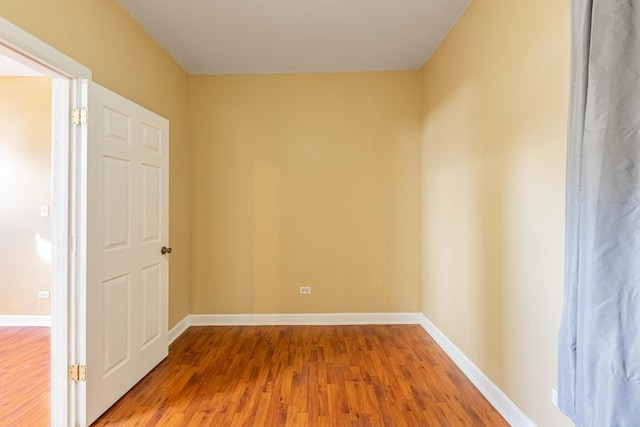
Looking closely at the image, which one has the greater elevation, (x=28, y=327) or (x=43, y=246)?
(x=43, y=246)

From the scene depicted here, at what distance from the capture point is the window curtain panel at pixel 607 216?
3.47 ft

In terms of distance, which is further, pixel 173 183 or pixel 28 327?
pixel 28 327

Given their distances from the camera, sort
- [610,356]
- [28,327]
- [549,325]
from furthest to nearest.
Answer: [28,327] < [549,325] < [610,356]

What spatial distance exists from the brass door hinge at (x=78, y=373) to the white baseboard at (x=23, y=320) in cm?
226

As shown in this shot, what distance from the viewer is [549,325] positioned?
1.59 meters

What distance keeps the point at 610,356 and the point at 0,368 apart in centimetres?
398

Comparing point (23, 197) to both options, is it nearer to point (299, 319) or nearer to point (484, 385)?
point (299, 319)

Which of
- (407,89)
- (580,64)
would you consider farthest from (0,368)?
(407,89)

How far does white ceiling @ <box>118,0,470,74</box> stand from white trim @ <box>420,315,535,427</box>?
9.05 ft

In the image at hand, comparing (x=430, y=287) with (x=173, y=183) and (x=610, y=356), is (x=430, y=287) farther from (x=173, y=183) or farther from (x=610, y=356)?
(x=173, y=183)

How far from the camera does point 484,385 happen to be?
2191mm

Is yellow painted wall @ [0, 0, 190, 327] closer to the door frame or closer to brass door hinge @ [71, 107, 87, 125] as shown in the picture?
the door frame

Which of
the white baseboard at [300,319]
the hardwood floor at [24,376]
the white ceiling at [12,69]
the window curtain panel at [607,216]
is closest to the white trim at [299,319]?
the white baseboard at [300,319]

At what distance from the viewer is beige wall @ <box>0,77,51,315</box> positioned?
137 inches
